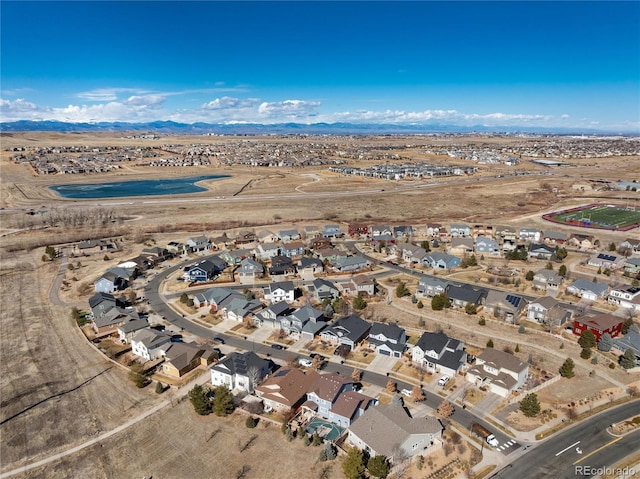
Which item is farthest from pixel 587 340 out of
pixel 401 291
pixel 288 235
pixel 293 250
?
pixel 288 235

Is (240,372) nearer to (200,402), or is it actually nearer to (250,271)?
(200,402)

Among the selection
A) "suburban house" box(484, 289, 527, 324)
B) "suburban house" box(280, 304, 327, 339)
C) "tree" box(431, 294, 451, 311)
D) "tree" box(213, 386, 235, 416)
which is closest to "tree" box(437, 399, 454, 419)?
"suburban house" box(280, 304, 327, 339)

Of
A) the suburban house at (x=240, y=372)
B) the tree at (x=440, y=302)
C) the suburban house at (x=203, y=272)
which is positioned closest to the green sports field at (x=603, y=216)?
the tree at (x=440, y=302)

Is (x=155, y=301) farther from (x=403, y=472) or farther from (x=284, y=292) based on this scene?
(x=403, y=472)

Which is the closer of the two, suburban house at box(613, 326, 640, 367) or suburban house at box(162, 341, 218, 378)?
suburban house at box(162, 341, 218, 378)

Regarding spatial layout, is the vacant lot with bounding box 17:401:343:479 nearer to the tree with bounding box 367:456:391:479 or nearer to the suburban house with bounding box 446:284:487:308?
the tree with bounding box 367:456:391:479
